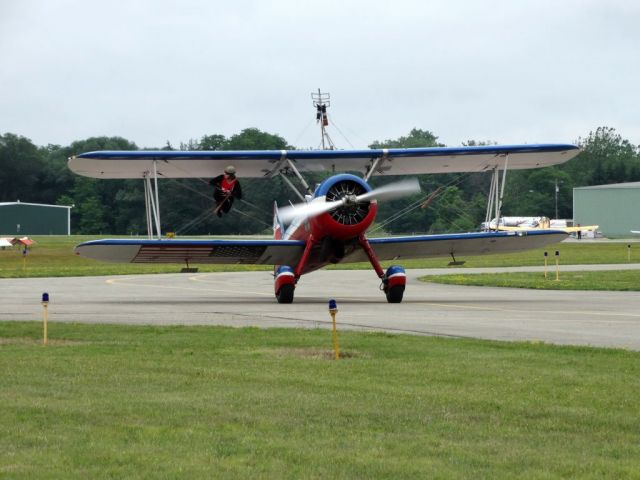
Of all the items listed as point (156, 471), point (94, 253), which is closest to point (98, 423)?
point (156, 471)

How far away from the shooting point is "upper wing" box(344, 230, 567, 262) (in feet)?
84.4

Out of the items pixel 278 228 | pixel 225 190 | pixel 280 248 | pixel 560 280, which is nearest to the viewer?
pixel 225 190

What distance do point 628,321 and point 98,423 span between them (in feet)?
40.8

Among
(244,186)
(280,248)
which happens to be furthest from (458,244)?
(244,186)

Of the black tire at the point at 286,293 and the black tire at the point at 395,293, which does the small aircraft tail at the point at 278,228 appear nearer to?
the black tire at the point at 286,293

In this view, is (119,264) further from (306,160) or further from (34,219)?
(34,219)

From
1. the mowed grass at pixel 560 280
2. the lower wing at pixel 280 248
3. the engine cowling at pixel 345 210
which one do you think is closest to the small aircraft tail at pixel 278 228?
the lower wing at pixel 280 248

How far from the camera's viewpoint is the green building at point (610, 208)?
109062mm

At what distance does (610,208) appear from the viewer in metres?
111

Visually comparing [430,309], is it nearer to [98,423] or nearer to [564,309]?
[564,309]

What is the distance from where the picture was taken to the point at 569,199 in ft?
412

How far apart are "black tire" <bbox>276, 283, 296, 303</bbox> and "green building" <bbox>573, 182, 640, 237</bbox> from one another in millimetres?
89250

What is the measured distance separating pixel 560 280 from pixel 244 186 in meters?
19.1

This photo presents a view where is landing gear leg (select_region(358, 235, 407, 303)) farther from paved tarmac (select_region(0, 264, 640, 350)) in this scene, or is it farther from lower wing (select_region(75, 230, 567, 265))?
lower wing (select_region(75, 230, 567, 265))
